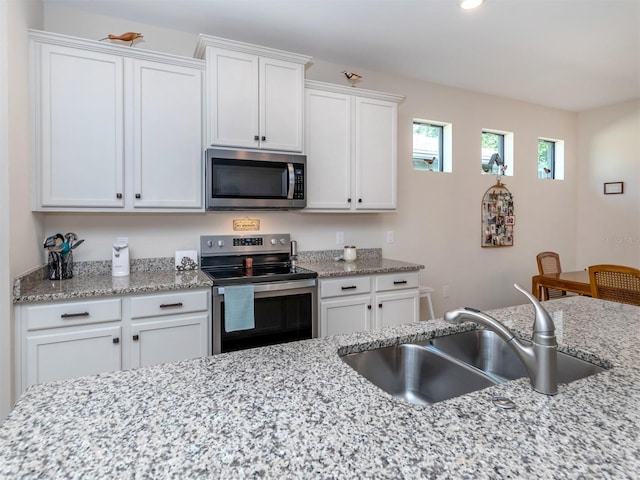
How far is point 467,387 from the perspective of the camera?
1130 millimetres

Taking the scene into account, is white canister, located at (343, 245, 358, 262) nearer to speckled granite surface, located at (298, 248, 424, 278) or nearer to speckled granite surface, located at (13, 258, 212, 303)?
speckled granite surface, located at (298, 248, 424, 278)

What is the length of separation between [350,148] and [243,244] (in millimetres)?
1196

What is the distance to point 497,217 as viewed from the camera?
4.27 meters

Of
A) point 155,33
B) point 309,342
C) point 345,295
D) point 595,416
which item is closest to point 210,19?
point 155,33

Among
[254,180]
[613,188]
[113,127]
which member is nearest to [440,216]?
[254,180]

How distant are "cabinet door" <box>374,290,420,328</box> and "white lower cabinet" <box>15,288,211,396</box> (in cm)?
131

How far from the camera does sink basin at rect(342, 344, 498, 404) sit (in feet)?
3.84

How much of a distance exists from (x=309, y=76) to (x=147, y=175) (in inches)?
67.9

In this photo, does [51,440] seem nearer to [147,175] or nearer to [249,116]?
[147,175]

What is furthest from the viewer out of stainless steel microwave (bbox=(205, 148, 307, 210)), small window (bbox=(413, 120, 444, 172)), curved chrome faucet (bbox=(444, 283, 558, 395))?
small window (bbox=(413, 120, 444, 172))

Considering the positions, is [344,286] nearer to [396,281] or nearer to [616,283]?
[396,281]

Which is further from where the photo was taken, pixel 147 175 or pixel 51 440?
pixel 147 175

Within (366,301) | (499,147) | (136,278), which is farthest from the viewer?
(499,147)

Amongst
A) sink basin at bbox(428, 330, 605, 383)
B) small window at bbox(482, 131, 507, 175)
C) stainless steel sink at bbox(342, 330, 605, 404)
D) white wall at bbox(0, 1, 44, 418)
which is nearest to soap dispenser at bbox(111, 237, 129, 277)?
white wall at bbox(0, 1, 44, 418)
